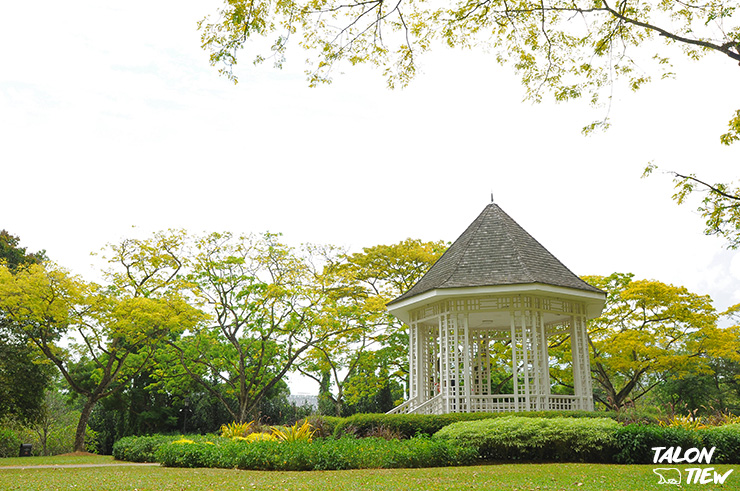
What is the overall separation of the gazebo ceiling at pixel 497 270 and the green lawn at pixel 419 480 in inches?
212

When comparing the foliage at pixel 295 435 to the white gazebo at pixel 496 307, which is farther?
the white gazebo at pixel 496 307

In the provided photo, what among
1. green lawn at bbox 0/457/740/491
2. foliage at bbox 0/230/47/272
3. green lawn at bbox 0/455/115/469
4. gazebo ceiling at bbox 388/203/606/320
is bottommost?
green lawn at bbox 0/455/115/469

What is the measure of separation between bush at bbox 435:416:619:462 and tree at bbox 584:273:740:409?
12781 mm

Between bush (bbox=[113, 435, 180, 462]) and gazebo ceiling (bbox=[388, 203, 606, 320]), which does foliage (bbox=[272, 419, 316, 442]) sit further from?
gazebo ceiling (bbox=[388, 203, 606, 320])

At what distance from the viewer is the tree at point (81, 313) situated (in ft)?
62.5

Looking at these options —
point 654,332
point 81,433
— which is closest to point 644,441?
point 654,332

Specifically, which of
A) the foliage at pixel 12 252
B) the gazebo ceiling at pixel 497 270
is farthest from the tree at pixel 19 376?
the gazebo ceiling at pixel 497 270

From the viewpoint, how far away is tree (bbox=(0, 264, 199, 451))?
19047 mm

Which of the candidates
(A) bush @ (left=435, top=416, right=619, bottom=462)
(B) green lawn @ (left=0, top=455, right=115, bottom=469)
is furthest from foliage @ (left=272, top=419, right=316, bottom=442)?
(B) green lawn @ (left=0, top=455, right=115, bottom=469)

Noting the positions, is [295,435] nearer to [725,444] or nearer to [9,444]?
[725,444]

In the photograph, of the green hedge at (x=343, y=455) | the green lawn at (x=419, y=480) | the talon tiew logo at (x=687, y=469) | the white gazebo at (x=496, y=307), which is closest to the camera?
the green lawn at (x=419, y=480)

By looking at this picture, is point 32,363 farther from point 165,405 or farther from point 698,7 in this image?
point 698,7

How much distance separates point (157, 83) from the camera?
12234mm

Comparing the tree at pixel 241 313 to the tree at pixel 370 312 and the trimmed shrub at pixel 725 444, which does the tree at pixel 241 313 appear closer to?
the tree at pixel 370 312
